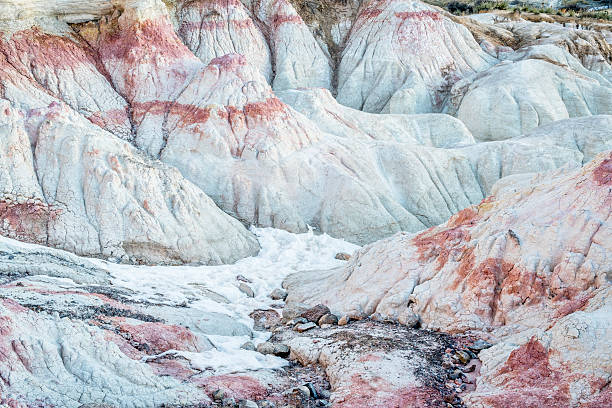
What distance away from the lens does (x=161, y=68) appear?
28.3m

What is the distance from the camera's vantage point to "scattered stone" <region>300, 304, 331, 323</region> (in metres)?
14.7

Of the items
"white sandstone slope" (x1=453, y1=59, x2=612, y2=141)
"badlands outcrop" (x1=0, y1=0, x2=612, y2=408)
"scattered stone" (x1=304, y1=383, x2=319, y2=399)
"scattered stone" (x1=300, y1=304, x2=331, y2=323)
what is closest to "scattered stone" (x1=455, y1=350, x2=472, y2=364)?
"badlands outcrop" (x1=0, y1=0, x2=612, y2=408)

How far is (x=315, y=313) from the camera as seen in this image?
48.7ft

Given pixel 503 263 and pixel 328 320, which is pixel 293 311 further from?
pixel 503 263

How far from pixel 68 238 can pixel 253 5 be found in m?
29.6

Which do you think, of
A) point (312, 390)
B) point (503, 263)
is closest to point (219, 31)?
point (503, 263)

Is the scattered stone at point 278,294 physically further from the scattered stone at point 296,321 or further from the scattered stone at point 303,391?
the scattered stone at point 303,391

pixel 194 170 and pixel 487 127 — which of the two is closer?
pixel 194 170

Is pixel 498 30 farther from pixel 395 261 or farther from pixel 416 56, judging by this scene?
pixel 395 261

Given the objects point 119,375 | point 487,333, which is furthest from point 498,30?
point 119,375

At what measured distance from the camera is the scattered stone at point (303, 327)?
45.6 feet

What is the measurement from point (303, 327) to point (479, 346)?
388 cm

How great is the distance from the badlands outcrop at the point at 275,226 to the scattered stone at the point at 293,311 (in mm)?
203

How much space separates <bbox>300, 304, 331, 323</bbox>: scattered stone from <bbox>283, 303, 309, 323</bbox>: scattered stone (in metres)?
0.22
